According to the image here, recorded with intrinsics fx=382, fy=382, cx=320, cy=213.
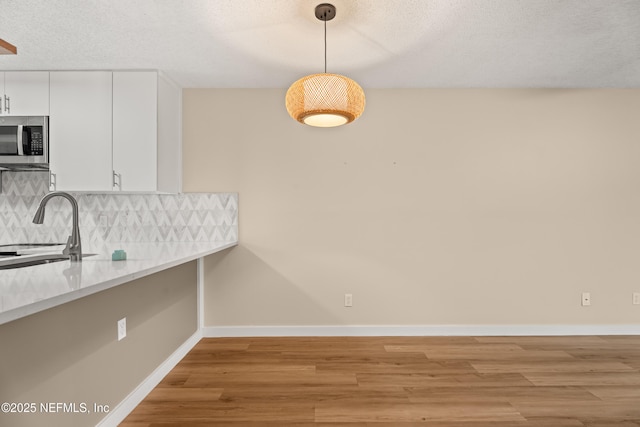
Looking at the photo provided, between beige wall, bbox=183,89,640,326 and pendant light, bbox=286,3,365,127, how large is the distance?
132cm

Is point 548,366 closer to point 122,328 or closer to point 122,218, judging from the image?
point 122,328

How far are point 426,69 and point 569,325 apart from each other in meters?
2.71

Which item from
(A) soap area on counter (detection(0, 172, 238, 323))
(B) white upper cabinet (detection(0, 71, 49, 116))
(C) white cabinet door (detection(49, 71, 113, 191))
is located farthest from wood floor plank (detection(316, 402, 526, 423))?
(B) white upper cabinet (detection(0, 71, 49, 116))

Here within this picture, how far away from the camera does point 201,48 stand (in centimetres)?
279

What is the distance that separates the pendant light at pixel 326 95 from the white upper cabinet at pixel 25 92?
7.33ft

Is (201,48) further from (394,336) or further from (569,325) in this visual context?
(569,325)

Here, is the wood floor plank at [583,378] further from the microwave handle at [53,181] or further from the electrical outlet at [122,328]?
the microwave handle at [53,181]

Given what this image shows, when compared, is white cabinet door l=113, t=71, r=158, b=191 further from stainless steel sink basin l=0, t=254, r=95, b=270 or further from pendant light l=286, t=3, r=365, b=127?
pendant light l=286, t=3, r=365, b=127

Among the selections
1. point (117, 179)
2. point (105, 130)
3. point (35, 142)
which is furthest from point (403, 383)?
point (35, 142)

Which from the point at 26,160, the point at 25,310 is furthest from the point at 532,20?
the point at 26,160

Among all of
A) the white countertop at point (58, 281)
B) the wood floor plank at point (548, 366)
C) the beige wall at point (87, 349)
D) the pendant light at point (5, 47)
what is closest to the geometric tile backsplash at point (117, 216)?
the beige wall at point (87, 349)

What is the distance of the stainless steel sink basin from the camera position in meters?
1.81

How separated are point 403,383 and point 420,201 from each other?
1695 mm

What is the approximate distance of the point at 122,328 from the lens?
2139 mm
